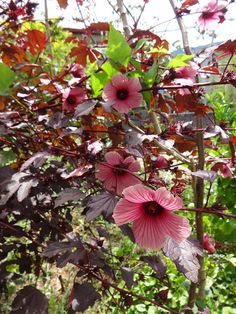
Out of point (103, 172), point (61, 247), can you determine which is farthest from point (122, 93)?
point (61, 247)

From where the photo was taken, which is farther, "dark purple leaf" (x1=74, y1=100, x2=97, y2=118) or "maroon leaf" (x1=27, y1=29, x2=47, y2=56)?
"maroon leaf" (x1=27, y1=29, x2=47, y2=56)

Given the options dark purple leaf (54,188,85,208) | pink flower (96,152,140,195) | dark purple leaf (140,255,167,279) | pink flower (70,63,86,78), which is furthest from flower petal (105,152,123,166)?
pink flower (70,63,86,78)

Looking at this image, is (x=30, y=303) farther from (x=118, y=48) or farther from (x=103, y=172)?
(x=118, y=48)

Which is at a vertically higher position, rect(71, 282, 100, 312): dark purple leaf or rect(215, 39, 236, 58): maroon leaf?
rect(215, 39, 236, 58): maroon leaf

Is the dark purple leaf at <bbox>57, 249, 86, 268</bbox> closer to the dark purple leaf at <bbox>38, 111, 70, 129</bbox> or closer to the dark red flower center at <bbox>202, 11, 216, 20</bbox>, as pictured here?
the dark purple leaf at <bbox>38, 111, 70, 129</bbox>

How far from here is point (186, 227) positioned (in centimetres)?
58

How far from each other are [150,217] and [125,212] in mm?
58

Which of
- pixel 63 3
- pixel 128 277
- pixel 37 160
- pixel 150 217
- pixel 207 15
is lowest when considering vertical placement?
pixel 128 277

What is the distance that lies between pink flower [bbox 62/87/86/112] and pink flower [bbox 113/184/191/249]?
390mm

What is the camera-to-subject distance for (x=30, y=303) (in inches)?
37.5

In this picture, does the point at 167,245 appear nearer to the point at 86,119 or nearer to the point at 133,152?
the point at 133,152

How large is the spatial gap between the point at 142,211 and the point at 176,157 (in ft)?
1.05

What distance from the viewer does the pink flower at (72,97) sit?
2.84ft

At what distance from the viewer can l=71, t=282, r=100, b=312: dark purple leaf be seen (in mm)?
849
